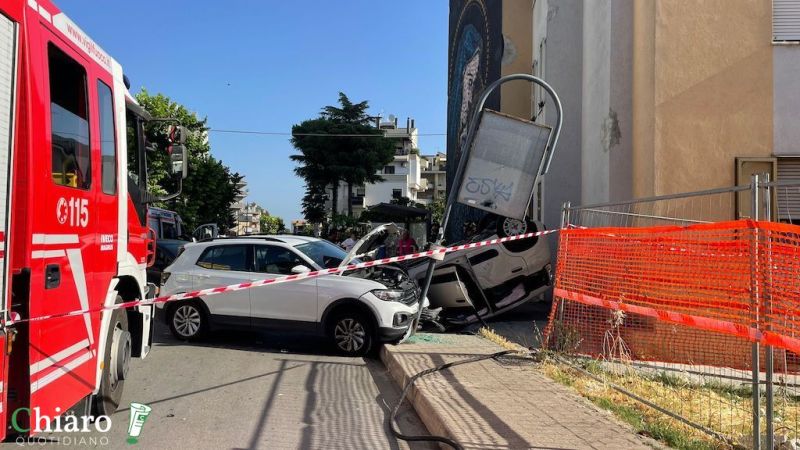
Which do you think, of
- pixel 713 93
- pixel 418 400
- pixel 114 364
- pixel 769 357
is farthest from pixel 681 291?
pixel 713 93

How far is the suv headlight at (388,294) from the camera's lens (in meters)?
8.43

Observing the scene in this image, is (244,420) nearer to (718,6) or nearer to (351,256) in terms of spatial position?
(351,256)

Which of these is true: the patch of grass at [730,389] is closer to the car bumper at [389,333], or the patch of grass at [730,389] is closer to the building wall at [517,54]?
the car bumper at [389,333]

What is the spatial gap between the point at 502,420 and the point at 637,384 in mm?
2092

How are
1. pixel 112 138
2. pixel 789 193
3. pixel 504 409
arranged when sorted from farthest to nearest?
1. pixel 789 193
2. pixel 504 409
3. pixel 112 138

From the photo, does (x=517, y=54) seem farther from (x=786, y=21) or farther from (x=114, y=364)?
(x=114, y=364)

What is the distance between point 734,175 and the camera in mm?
9297

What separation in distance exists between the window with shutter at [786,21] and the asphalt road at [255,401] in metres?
7.63

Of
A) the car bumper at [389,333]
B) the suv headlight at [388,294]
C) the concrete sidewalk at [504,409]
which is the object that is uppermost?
the suv headlight at [388,294]

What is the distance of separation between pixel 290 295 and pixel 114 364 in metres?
3.61

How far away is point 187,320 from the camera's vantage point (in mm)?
9281

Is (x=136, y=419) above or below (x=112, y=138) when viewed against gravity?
below

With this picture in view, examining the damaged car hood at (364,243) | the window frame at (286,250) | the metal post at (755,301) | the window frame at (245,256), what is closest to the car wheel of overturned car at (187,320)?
the window frame at (245,256)

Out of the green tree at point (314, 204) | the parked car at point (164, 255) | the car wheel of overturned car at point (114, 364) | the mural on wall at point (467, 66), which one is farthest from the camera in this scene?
the green tree at point (314, 204)
